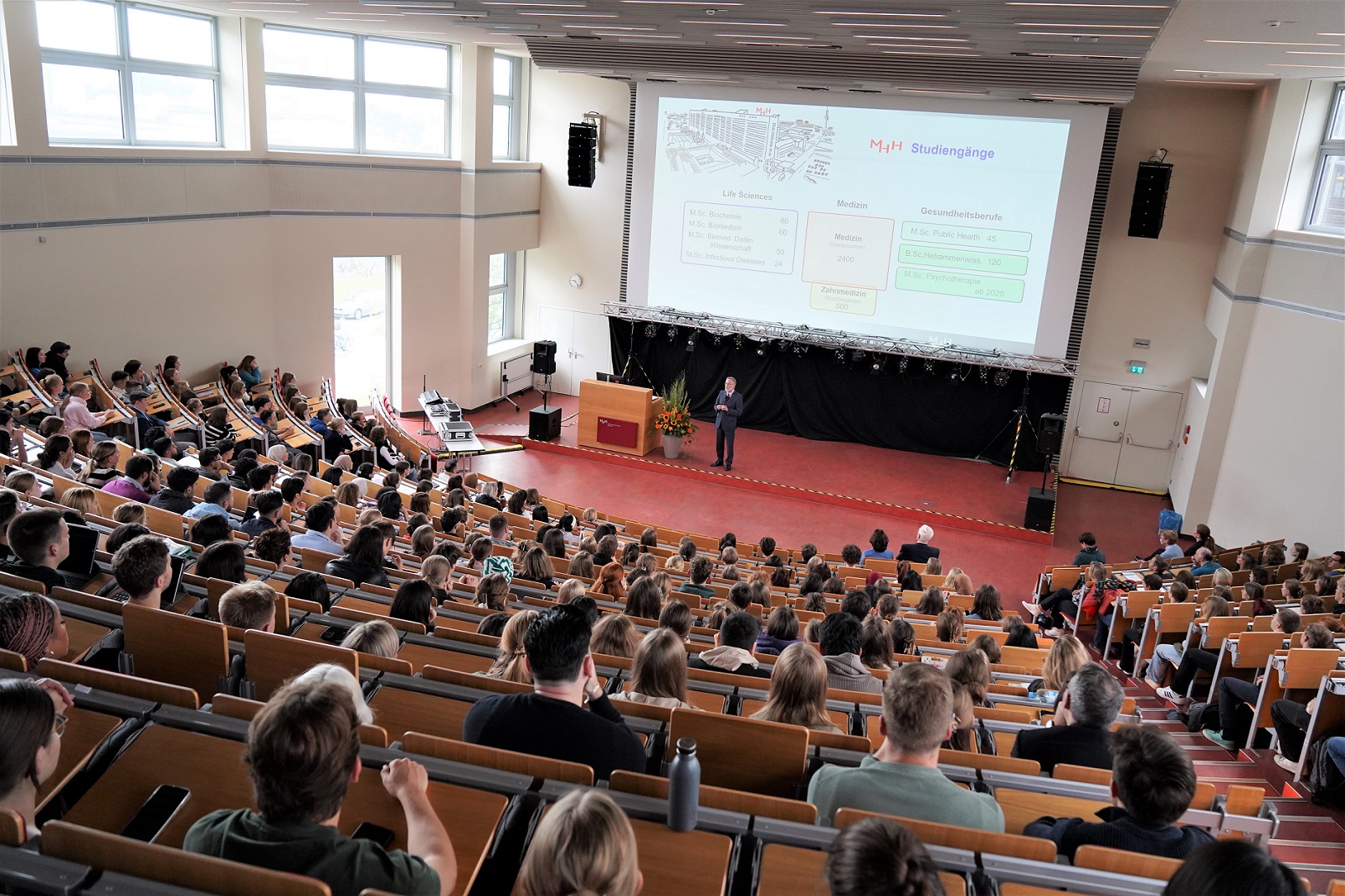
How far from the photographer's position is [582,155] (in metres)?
16.2

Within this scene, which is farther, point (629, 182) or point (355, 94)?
point (629, 182)

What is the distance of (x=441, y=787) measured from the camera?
2768mm

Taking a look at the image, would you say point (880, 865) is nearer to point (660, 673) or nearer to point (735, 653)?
point (660, 673)

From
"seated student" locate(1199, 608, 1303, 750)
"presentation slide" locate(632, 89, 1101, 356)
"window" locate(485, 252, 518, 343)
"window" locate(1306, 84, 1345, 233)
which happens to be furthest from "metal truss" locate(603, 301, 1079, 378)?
"seated student" locate(1199, 608, 1303, 750)

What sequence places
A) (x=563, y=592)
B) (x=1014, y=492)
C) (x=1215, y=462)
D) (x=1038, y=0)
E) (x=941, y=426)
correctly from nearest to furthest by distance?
1. (x=563, y=592)
2. (x=1038, y=0)
3. (x=1215, y=462)
4. (x=1014, y=492)
5. (x=941, y=426)

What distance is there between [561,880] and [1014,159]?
1388 centimetres

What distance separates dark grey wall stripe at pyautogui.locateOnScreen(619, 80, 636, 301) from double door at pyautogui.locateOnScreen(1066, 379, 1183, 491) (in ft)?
25.6

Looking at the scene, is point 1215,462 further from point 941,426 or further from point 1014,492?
point 941,426

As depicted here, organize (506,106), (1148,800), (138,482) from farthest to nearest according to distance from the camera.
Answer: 1. (506,106)
2. (138,482)
3. (1148,800)

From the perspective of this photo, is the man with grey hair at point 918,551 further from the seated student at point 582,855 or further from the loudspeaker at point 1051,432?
the seated student at point 582,855

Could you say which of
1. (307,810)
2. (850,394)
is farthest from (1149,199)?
(307,810)

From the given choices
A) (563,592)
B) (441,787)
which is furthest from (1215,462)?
(441,787)

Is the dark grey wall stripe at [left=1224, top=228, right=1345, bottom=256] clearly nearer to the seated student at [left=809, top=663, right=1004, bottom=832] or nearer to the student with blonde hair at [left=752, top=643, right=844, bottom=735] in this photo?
the student with blonde hair at [left=752, top=643, right=844, bottom=735]

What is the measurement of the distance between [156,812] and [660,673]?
1821 millimetres
